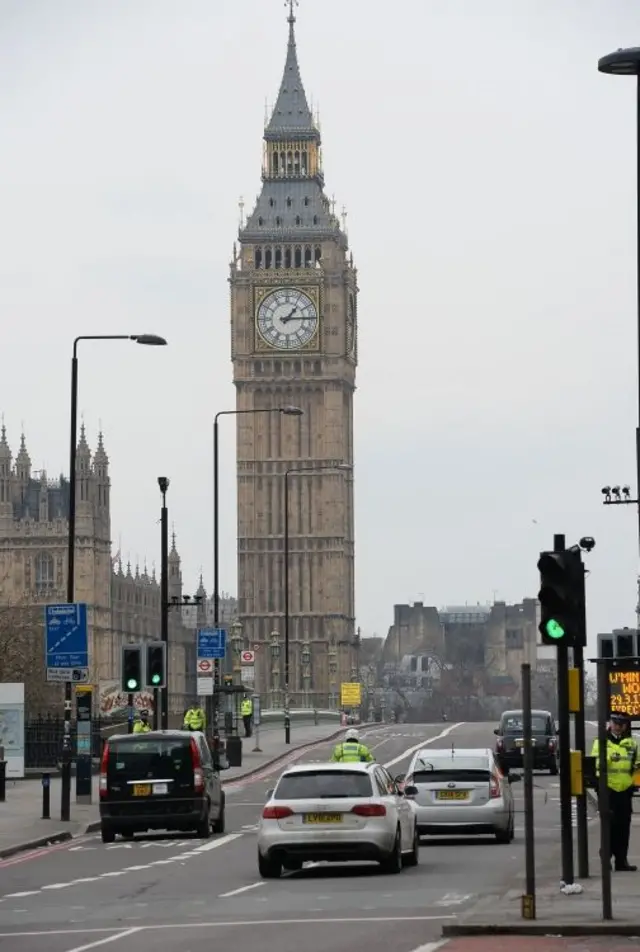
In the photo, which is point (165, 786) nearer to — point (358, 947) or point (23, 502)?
point (358, 947)

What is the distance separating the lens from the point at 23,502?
141750 mm

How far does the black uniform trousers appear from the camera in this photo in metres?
26.4

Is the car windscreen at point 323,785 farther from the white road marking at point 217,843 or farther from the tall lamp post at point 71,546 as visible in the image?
the tall lamp post at point 71,546

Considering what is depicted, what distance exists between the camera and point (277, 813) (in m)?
27.4

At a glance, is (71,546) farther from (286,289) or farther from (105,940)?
(286,289)

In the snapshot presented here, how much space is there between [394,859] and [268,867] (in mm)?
1373

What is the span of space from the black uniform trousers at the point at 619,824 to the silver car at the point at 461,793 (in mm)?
6277

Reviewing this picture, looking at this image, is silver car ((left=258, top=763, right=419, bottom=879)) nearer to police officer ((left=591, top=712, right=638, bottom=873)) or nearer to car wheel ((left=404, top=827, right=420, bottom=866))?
car wheel ((left=404, top=827, right=420, bottom=866))

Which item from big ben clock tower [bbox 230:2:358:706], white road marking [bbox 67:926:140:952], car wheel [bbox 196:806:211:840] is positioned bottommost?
white road marking [bbox 67:926:140:952]

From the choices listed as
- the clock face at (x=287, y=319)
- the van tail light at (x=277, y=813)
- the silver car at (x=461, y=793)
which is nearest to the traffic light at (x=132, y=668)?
the silver car at (x=461, y=793)

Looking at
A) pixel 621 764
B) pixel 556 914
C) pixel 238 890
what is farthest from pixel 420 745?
pixel 556 914

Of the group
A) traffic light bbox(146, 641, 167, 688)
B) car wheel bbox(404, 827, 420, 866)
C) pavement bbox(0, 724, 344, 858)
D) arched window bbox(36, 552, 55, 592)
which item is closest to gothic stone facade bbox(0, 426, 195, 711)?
arched window bbox(36, 552, 55, 592)

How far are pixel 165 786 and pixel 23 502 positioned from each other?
10691cm

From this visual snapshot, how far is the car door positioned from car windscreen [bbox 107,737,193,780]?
0.49 metres
